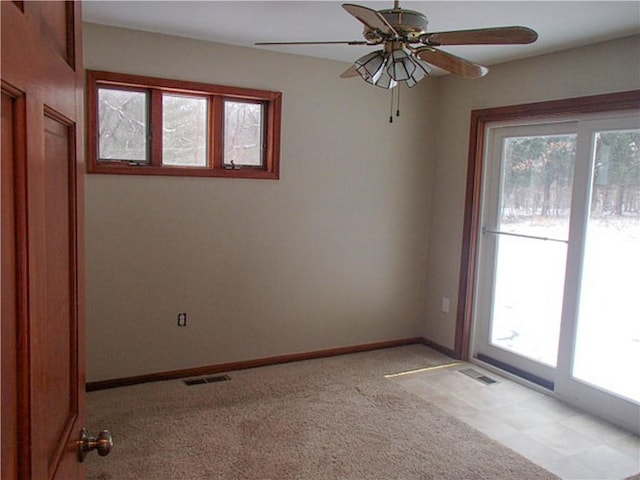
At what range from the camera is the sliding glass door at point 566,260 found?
10.5 feet

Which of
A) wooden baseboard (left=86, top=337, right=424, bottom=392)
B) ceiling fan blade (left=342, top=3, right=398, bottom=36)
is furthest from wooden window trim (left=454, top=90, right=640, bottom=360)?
ceiling fan blade (left=342, top=3, right=398, bottom=36)

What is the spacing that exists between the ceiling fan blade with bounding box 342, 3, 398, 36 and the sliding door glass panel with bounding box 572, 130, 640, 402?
1907mm

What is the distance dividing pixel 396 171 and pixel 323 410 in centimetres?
212

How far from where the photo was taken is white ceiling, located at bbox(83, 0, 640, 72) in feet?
9.06

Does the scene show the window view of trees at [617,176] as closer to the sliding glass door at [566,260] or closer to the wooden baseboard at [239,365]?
the sliding glass door at [566,260]

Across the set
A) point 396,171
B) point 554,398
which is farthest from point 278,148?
point 554,398

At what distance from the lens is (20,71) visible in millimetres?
655

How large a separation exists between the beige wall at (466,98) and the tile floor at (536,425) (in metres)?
0.75

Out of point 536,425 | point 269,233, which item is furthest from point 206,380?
point 536,425

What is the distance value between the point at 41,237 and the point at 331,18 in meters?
2.64

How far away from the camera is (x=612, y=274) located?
3283 millimetres

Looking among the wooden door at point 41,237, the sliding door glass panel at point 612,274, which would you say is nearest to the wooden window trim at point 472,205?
the sliding door glass panel at point 612,274

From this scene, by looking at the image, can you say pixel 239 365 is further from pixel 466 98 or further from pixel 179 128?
pixel 466 98

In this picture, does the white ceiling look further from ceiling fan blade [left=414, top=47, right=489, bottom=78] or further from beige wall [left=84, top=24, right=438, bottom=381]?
ceiling fan blade [left=414, top=47, right=489, bottom=78]
